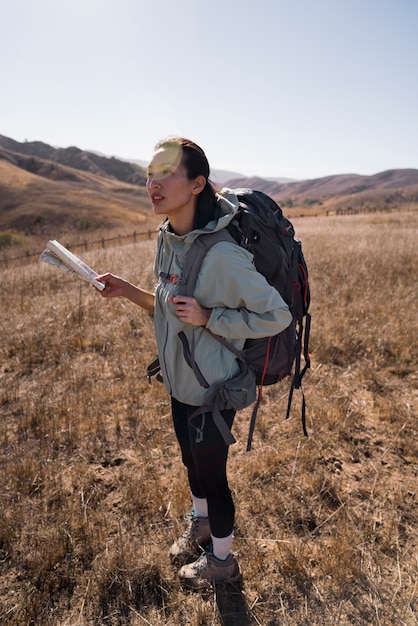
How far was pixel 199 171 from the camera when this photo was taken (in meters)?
1.66

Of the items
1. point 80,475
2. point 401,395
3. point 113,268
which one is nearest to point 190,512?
point 80,475

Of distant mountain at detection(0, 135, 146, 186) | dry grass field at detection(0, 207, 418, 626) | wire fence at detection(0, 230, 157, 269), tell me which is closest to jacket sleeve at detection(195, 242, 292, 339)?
dry grass field at detection(0, 207, 418, 626)

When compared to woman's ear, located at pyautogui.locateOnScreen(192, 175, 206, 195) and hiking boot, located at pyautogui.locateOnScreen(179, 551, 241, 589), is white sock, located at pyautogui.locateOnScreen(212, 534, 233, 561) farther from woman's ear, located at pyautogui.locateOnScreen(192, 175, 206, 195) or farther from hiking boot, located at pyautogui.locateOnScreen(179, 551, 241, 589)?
woman's ear, located at pyautogui.locateOnScreen(192, 175, 206, 195)

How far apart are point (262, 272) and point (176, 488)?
1771 millimetres

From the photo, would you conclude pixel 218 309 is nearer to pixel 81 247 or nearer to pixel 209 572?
pixel 209 572

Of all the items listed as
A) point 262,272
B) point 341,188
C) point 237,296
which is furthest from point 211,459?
point 341,188

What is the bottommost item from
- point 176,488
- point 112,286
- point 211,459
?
point 176,488

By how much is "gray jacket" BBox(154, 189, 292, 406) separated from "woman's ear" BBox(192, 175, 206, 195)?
10 cm

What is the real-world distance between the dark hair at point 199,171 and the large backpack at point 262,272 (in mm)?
107

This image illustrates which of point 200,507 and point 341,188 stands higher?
point 341,188

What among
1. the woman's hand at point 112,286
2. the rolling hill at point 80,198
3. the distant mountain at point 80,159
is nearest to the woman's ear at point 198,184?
the woman's hand at point 112,286

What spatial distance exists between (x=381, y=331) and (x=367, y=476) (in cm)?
245

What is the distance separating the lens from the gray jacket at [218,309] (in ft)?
5.08

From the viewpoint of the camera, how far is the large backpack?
63.8 inches
